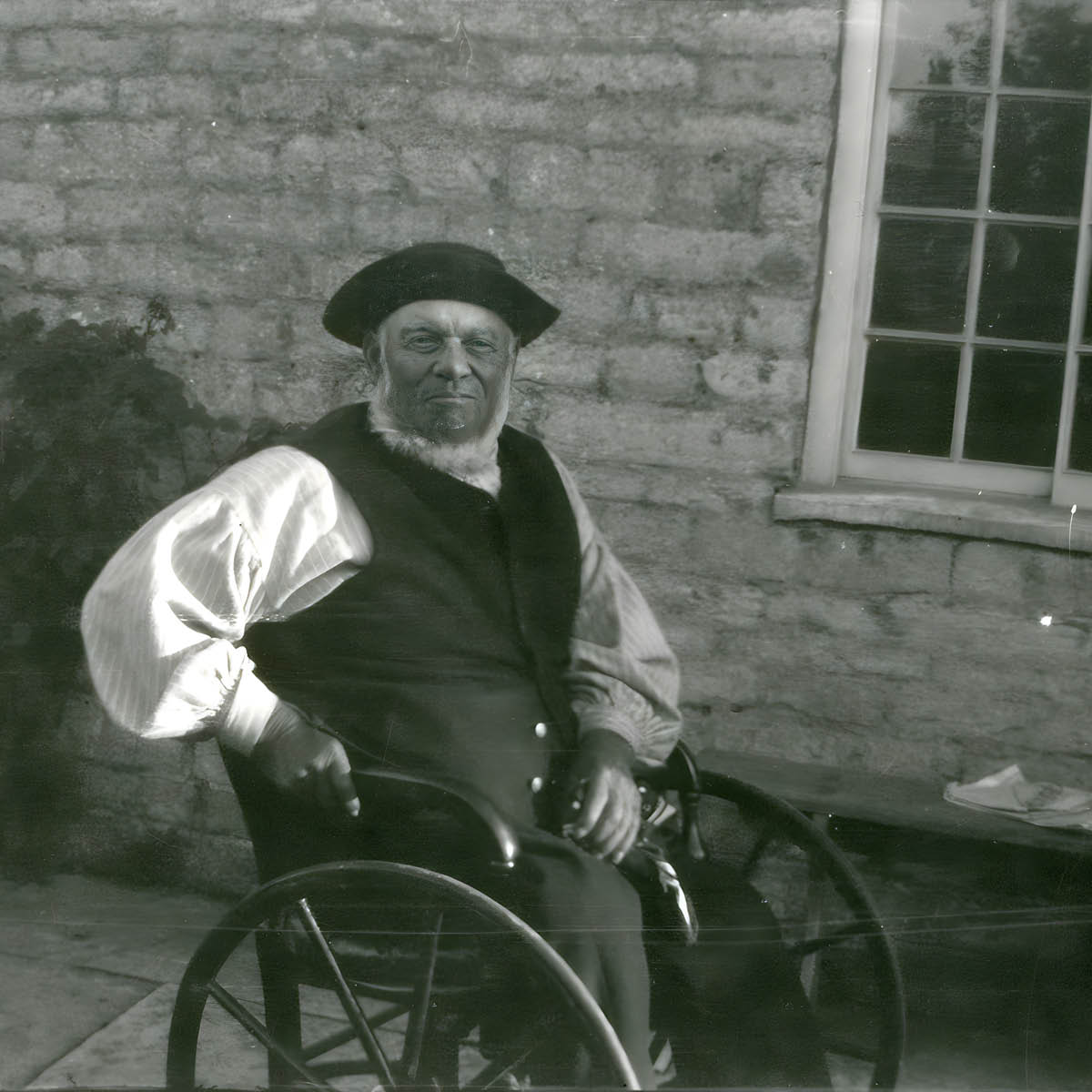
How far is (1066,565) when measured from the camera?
2191 millimetres

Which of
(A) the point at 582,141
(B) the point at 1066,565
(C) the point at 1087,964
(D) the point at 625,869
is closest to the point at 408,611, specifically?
(D) the point at 625,869

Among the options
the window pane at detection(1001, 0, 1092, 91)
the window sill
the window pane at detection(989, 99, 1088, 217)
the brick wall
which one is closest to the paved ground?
the brick wall

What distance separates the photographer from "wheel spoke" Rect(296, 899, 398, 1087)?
207 centimetres

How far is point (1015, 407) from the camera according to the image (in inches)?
87.1

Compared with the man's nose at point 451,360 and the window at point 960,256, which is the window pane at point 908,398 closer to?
the window at point 960,256

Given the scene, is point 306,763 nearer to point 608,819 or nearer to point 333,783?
point 333,783

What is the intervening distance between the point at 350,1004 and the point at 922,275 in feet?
5.61

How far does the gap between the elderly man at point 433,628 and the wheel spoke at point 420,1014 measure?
0.58ft

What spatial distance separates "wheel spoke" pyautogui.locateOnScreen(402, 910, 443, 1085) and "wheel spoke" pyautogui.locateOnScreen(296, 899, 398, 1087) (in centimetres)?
5

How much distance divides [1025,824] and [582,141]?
157cm

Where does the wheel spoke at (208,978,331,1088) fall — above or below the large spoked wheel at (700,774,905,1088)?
below

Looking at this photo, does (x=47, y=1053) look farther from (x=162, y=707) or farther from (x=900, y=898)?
(x=900, y=898)

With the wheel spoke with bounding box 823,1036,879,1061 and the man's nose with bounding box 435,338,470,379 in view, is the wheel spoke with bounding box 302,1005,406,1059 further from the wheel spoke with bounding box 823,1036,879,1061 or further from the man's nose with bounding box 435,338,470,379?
the man's nose with bounding box 435,338,470,379

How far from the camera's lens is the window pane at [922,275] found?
2.19 m
